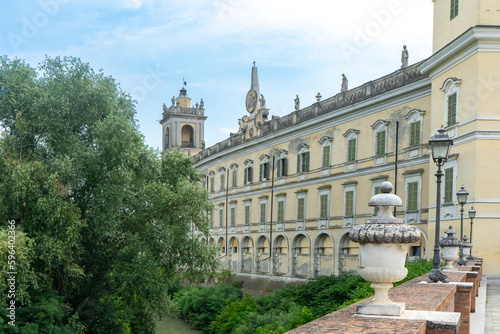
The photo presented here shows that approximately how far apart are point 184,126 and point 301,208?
105 feet

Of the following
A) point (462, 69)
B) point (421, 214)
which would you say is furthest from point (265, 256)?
point (462, 69)

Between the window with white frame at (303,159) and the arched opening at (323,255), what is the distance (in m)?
4.66

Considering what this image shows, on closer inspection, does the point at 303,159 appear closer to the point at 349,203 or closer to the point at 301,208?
the point at 301,208

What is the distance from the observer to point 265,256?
4134 cm

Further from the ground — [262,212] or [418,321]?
[418,321]

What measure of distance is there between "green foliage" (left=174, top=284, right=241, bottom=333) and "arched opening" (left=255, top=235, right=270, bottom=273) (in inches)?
107

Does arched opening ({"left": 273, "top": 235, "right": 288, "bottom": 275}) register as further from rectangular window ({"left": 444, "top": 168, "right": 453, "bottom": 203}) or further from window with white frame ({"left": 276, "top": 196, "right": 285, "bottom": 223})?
rectangular window ({"left": 444, "top": 168, "right": 453, "bottom": 203})

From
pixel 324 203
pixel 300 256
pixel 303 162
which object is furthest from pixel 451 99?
pixel 300 256

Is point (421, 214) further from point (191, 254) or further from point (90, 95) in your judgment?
point (90, 95)

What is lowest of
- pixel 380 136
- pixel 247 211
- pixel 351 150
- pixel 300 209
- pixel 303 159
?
pixel 247 211

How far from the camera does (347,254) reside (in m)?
32.0

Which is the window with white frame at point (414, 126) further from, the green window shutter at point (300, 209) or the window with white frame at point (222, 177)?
the window with white frame at point (222, 177)

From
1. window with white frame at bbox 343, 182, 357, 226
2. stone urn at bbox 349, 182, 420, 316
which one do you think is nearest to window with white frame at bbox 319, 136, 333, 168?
window with white frame at bbox 343, 182, 357, 226

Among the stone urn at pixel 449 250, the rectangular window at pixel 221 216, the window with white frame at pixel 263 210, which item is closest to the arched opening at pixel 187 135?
the rectangular window at pixel 221 216
